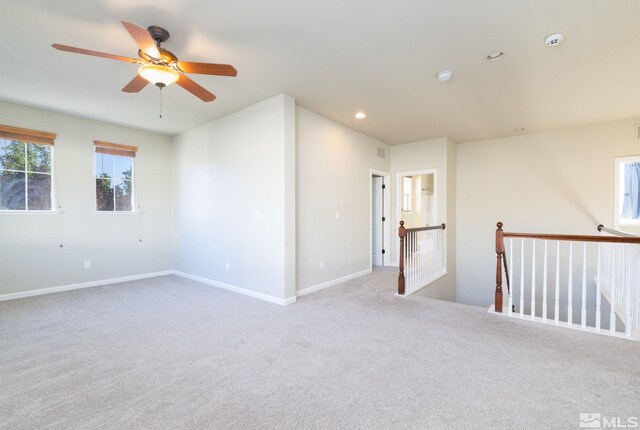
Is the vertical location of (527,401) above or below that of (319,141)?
below

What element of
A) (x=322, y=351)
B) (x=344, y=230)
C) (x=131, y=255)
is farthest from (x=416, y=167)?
(x=131, y=255)

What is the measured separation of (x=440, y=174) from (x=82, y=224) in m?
6.71

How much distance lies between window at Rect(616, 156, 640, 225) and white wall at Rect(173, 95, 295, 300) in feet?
18.2

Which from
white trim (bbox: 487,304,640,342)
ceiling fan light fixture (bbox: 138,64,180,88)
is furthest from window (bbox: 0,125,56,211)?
white trim (bbox: 487,304,640,342)

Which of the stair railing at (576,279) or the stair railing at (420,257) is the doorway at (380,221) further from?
the stair railing at (576,279)

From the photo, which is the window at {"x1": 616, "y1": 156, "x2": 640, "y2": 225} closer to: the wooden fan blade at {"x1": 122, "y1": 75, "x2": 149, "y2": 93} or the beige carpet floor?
the beige carpet floor

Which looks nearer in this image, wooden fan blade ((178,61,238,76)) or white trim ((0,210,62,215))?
wooden fan blade ((178,61,238,76))

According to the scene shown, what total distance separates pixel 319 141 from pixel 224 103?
5.01ft

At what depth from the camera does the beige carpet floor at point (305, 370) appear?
5.80 ft

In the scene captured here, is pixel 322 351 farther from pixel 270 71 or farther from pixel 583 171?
pixel 583 171

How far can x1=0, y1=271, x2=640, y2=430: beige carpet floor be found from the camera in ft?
5.80

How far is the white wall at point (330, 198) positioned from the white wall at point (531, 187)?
229 cm

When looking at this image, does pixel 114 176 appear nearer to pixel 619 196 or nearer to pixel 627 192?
pixel 619 196

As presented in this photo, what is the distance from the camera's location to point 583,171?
16.8ft
